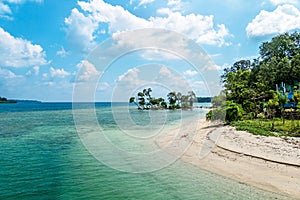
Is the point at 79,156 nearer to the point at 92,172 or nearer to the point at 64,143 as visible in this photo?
the point at 92,172

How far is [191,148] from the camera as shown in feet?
60.5

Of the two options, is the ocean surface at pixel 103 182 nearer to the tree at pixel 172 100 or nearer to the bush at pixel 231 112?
the bush at pixel 231 112

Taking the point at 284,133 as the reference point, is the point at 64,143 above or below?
below

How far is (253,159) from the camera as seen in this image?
14055 millimetres

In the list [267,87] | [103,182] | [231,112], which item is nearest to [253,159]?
[103,182]

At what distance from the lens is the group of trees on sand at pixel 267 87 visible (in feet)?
99.2

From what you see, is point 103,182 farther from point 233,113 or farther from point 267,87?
point 267,87

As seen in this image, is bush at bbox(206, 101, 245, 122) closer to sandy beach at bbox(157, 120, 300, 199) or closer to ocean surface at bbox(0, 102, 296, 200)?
sandy beach at bbox(157, 120, 300, 199)

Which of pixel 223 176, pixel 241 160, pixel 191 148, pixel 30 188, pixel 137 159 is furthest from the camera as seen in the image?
pixel 191 148

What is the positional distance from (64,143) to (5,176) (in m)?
10.3

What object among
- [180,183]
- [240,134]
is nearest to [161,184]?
[180,183]

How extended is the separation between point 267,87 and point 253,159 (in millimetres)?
24341

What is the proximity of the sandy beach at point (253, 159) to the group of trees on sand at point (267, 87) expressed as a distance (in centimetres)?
1085

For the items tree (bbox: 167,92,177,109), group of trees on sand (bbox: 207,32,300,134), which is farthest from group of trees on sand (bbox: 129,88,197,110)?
group of trees on sand (bbox: 207,32,300,134)
